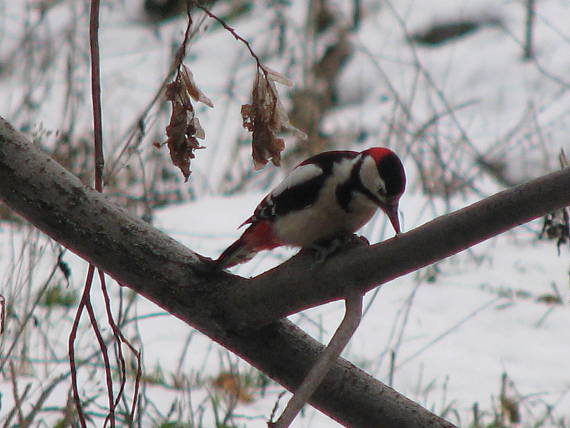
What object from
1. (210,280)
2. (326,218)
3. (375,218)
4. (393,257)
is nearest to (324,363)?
(393,257)

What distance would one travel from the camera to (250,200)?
18.5 feet

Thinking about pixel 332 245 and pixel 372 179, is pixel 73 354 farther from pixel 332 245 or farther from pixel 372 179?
pixel 372 179

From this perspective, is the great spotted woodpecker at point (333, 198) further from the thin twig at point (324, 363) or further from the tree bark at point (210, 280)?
the thin twig at point (324, 363)

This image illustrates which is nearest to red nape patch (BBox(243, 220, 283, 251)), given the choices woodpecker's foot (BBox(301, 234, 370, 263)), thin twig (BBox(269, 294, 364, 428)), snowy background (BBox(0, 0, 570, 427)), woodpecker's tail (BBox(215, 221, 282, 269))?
woodpecker's tail (BBox(215, 221, 282, 269))

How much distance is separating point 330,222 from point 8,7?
Result: 307 inches

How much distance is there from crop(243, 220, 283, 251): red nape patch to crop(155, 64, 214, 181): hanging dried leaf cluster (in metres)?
0.62

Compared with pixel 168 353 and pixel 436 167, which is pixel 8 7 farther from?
pixel 168 353

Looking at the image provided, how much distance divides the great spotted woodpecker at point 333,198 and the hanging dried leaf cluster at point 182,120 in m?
0.43

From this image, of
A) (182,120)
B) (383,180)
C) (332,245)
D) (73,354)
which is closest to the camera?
(182,120)

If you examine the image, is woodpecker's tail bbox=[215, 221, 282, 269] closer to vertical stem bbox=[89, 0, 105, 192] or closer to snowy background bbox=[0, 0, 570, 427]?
snowy background bbox=[0, 0, 570, 427]

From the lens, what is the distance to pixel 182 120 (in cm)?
167

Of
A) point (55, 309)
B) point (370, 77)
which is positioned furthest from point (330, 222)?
point (370, 77)

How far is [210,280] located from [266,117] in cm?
32

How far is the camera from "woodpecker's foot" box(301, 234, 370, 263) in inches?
66.8
